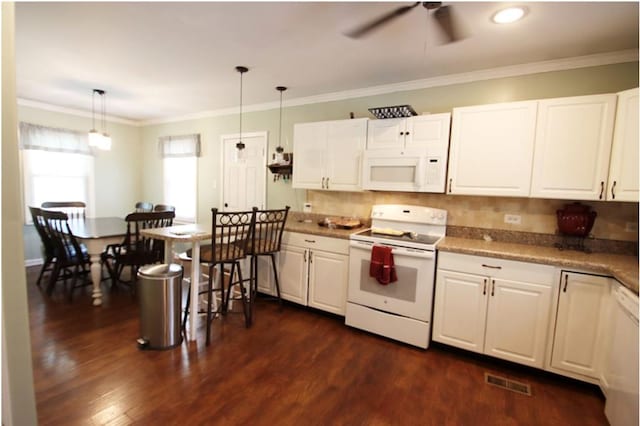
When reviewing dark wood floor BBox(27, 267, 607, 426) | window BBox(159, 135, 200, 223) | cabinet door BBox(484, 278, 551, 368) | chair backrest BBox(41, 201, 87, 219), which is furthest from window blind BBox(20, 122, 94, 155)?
cabinet door BBox(484, 278, 551, 368)

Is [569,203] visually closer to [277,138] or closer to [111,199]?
[277,138]

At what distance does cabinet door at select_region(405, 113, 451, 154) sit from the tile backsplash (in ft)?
1.79

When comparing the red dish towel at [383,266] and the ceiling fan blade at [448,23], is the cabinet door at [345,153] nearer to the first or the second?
the red dish towel at [383,266]

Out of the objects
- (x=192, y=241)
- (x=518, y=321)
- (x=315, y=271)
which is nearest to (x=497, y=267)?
(x=518, y=321)

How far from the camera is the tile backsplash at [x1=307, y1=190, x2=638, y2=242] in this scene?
230 centimetres

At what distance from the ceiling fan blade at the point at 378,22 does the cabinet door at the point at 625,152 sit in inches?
60.9

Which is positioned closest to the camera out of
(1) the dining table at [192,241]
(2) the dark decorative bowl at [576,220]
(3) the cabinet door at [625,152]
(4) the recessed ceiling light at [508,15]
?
(4) the recessed ceiling light at [508,15]

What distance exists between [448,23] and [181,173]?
4538 mm

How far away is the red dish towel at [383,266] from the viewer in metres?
2.53

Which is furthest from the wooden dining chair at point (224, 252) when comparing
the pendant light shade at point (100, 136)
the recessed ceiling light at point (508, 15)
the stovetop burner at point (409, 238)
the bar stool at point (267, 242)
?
the recessed ceiling light at point (508, 15)

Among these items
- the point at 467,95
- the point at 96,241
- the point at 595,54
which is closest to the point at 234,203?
the point at 96,241

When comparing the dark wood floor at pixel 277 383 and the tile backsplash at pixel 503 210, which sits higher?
the tile backsplash at pixel 503 210

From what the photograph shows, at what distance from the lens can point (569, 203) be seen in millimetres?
2441

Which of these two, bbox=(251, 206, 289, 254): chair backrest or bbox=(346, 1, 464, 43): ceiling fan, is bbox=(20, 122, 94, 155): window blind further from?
bbox=(346, 1, 464, 43): ceiling fan
